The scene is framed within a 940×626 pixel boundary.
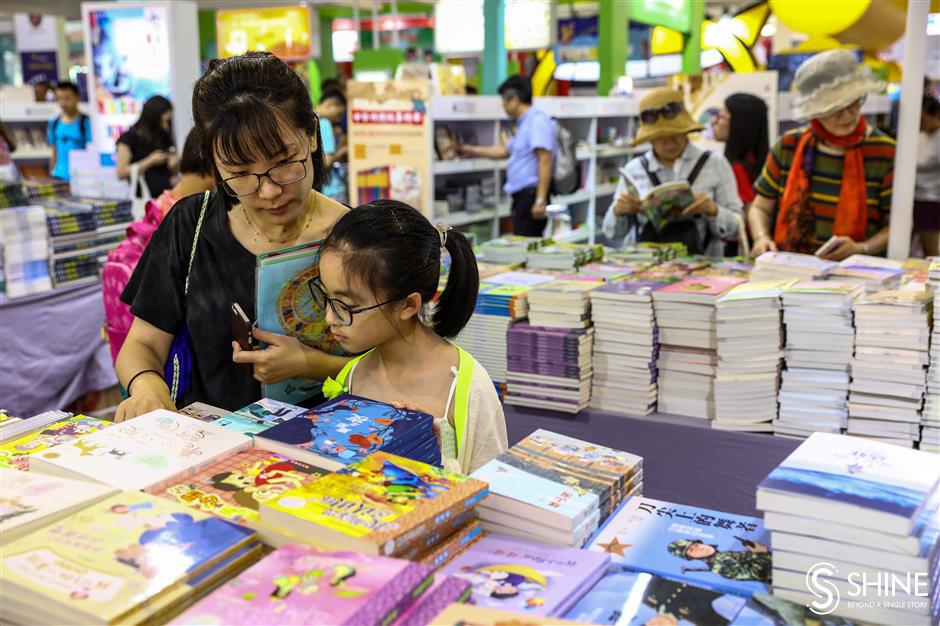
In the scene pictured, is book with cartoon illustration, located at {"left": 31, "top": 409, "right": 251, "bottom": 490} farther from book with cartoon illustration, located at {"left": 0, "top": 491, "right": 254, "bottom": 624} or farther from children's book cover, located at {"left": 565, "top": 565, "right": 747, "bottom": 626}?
children's book cover, located at {"left": 565, "top": 565, "right": 747, "bottom": 626}

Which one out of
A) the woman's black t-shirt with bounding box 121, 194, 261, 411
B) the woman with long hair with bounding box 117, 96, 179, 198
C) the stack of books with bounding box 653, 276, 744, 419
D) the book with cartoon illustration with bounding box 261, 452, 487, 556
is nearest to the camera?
the book with cartoon illustration with bounding box 261, 452, 487, 556

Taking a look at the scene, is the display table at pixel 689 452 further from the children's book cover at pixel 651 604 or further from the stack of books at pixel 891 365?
the children's book cover at pixel 651 604

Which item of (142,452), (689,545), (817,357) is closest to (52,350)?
(142,452)

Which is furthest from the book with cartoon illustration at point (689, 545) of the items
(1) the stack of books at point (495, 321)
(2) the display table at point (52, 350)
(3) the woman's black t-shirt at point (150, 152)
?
(3) the woman's black t-shirt at point (150, 152)

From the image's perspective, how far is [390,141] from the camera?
6574 millimetres

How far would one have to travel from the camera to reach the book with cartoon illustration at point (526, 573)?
1.17m

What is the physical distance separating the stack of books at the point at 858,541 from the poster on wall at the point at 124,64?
6.70m

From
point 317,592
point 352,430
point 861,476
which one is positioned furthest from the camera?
point 352,430

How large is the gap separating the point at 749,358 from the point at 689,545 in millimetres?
1615

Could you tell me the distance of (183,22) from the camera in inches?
270

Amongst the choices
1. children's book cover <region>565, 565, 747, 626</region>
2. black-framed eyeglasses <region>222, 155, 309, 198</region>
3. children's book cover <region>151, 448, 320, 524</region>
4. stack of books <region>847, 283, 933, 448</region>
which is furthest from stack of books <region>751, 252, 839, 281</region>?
children's book cover <region>151, 448, 320, 524</region>

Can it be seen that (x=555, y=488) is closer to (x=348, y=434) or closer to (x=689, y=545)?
(x=689, y=545)

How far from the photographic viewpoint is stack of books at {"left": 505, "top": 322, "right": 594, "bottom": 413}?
305 cm

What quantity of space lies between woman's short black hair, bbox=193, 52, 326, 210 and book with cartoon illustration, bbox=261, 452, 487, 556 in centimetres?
79
